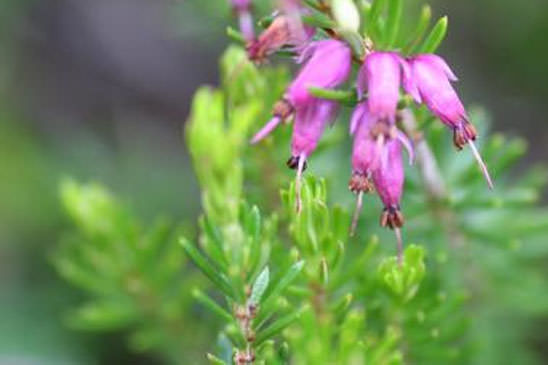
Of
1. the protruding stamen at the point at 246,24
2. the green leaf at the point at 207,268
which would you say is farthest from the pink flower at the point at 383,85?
the protruding stamen at the point at 246,24

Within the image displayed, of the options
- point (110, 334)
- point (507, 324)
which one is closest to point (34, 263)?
point (110, 334)

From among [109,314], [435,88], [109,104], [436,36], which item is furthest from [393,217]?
[109,104]

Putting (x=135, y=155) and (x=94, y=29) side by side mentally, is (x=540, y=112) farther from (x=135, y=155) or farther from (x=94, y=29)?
(x=94, y=29)

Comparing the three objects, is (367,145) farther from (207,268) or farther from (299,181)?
(207,268)

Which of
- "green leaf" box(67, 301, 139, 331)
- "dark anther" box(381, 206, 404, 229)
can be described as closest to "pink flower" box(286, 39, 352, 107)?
"dark anther" box(381, 206, 404, 229)

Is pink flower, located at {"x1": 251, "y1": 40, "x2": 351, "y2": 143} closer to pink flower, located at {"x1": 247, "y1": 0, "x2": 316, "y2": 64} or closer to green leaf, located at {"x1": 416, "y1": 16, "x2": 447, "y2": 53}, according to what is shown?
pink flower, located at {"x1": 247, "y1": 0, "x2": 316, "y2": 64}

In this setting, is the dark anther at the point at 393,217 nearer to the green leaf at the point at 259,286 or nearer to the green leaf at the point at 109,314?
the green leaf at the point at 259,286
